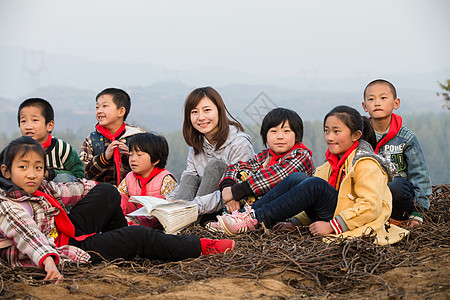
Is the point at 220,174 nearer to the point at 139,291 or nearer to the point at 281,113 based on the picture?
the point at 281,113

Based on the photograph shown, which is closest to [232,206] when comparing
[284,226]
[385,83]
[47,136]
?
[284,226]

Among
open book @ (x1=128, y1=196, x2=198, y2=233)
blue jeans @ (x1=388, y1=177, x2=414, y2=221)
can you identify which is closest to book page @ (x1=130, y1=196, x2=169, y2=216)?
open book @ (x1=128, y1=196, x2=198, y2=233)

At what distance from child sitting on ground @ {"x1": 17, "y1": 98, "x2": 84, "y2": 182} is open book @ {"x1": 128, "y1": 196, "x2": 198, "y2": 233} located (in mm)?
1115

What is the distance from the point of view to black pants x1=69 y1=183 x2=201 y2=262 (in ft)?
9.93

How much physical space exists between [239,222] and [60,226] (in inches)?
55.2

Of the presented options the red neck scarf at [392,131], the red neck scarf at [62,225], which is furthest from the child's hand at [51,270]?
the red neck scarf at [392,131]

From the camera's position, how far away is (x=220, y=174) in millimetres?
4516

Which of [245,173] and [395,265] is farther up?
[245,173]

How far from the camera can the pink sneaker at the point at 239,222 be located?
3799mm

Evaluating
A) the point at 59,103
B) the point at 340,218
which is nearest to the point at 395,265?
the point at 340,218

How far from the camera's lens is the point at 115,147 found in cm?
486

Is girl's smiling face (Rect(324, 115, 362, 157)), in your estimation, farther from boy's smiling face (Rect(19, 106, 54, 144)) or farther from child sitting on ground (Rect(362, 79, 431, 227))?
boy's smiling face (Rect(19, 106, 54, 144))

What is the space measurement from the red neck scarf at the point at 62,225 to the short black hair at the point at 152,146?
1558 millimetres

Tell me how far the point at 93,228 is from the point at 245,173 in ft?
5.23
